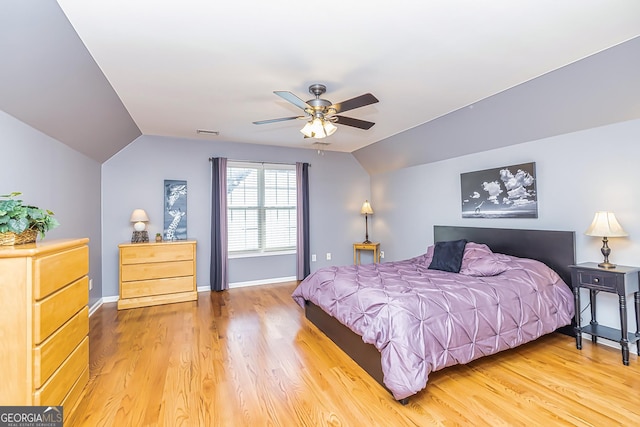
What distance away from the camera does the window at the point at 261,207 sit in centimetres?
518

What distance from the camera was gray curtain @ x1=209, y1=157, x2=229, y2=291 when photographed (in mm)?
4875

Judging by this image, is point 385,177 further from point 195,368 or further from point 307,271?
point 195,368

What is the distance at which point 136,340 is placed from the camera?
303 cm

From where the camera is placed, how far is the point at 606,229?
2584 mm

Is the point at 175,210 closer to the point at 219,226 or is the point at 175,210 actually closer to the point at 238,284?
the point at 219,226

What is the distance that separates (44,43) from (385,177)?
197 inches

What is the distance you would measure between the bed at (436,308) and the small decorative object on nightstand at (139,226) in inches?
99.3

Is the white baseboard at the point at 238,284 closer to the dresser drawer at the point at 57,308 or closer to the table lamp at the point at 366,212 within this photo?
the table lamp at the point at 366,212

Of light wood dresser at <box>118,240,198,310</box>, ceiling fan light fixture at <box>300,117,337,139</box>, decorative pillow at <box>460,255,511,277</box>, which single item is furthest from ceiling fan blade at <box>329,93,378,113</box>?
light wood dresser at <box>118,240,198,310</box>

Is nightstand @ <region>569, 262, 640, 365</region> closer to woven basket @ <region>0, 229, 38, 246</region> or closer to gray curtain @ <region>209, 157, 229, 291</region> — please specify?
woven basket @ <region>0, 229, 38, 246</region>

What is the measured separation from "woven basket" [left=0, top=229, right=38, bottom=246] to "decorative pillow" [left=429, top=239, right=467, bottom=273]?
11.8ft

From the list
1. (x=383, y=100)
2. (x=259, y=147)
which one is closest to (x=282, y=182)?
(x=259, y=147)

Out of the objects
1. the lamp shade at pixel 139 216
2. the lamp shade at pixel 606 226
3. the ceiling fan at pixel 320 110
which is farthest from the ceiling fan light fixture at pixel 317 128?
the lamp shade at pixel 139 216

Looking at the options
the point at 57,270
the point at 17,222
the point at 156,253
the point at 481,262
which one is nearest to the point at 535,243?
the point at 481,262
